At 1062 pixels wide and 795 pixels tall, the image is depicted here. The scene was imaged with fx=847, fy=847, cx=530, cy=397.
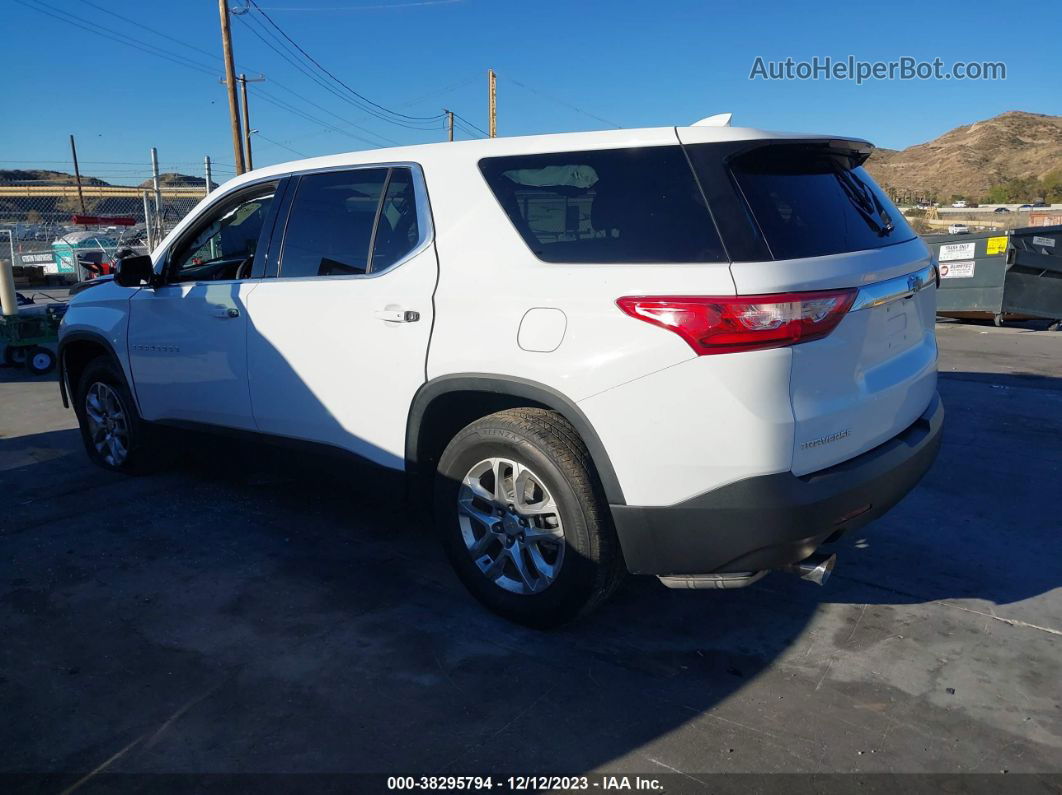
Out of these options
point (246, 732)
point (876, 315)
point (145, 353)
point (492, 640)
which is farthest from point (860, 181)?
point (145, 353)

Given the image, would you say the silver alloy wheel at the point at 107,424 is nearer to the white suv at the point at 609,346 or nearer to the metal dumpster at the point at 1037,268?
the white suv at the point at 609,346

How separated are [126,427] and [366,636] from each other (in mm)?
2836

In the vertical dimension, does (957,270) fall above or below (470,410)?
above

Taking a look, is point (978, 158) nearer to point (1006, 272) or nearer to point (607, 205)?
point (1006, 272)

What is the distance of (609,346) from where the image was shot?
9.49 ft

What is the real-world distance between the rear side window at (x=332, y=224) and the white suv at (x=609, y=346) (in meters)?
0.01

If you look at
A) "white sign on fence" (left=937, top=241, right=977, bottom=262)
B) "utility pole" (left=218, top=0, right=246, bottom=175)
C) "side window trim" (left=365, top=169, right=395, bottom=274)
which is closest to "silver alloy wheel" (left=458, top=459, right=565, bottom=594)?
"side window trim" (left=365, top=169, right=395, bottom=274)

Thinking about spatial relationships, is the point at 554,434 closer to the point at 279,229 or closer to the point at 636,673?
the point at 636,673

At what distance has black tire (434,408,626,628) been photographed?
3.08 meters

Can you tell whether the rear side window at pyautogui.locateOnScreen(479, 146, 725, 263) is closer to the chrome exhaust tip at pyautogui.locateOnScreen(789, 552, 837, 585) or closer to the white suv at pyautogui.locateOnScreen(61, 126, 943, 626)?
the white suv at pyautogui.locateOnScreen(61, 126, 943, 626)

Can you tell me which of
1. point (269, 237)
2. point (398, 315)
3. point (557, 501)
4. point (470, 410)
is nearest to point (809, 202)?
point (557, 501)

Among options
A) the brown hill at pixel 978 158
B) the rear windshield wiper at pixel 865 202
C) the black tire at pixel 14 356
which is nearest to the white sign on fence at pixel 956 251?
the rear windshield wiper at pixel 865 202

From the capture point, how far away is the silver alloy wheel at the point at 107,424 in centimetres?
540

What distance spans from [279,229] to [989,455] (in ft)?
15.6
